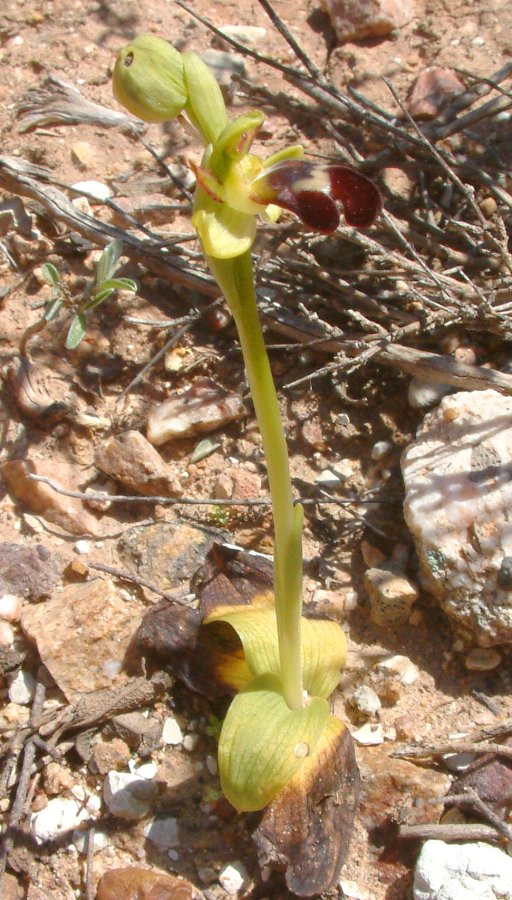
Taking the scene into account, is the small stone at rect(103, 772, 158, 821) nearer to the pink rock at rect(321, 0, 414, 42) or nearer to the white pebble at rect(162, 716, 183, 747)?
the white pebble at rect(162, 716, 183, 747)

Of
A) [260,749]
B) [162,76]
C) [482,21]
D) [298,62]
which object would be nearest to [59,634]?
[260,749]

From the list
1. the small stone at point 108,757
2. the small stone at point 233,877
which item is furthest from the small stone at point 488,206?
the small stone at point 233,877

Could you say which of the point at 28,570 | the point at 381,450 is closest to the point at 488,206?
the point at 381,450

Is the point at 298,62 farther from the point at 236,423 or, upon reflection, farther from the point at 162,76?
the point at 162,76

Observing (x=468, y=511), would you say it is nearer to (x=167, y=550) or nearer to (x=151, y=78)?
(x=167, y=550)

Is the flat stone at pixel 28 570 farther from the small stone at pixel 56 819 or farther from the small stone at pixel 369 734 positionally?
the small stone at pixel 369 734

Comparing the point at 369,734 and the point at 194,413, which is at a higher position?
the point at 194,413

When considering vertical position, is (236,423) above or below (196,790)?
above
